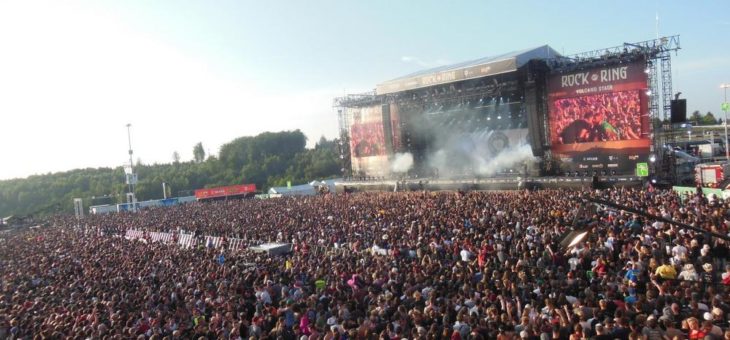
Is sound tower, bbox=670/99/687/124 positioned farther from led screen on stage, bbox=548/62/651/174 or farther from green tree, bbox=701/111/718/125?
green tree, bbox=701/111/718/125

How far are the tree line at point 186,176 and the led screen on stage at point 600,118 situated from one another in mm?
44184

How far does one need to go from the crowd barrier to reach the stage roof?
695 inches

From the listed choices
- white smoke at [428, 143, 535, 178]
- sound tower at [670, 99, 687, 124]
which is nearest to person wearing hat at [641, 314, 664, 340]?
sound tower at [670, 99, 687, 124]

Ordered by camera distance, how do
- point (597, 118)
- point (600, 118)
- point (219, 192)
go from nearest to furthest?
point (600, 118) → point (597, 118) → point (219, 192)

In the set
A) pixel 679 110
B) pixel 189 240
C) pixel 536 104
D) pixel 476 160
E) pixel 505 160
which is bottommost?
pixel 189 240

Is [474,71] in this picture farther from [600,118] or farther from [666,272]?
[666,272]

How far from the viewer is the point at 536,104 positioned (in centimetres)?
2962

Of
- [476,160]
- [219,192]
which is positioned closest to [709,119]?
[476,160]

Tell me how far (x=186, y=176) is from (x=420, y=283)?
239ft

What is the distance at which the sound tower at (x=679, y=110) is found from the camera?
81.3 feet

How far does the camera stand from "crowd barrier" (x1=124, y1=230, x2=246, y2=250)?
19.8 metres

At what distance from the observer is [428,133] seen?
37250 millimetres

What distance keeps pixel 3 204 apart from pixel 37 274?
67526 millimetres

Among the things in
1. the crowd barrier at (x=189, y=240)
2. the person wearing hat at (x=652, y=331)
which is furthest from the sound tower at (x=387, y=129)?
the person wearing hat at (x=652, y=331)
